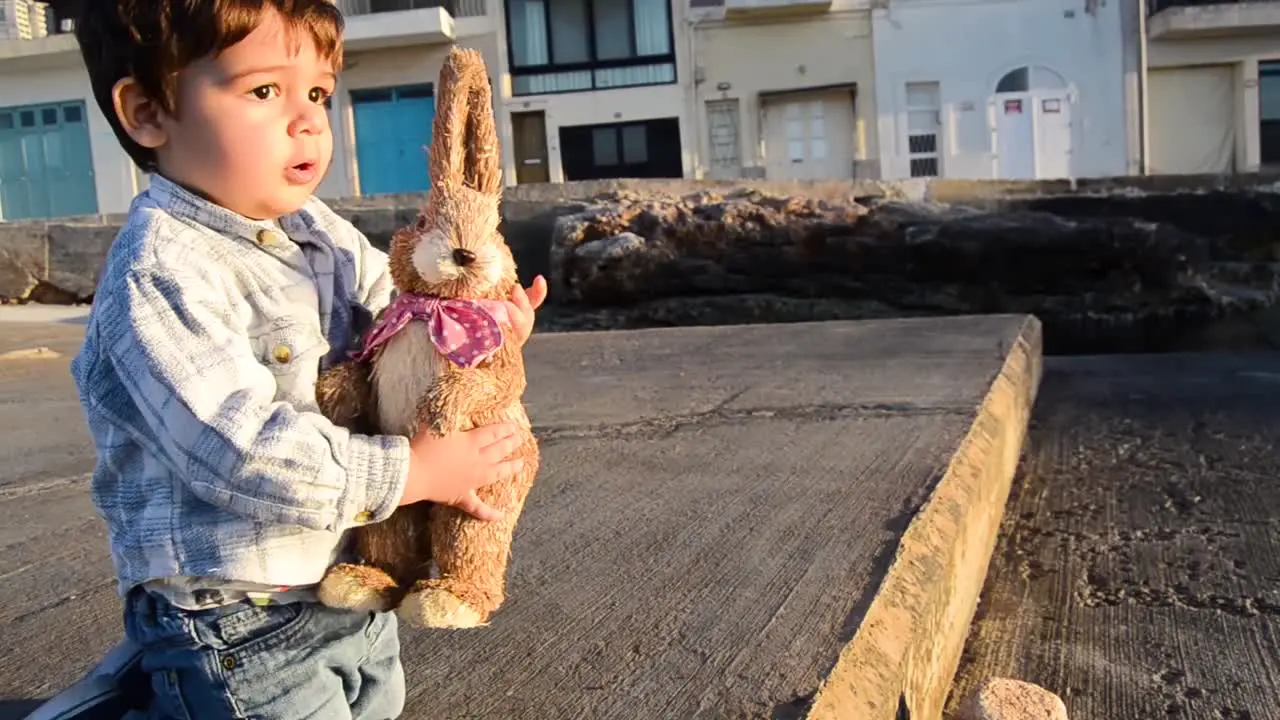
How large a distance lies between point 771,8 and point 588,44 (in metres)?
3.64

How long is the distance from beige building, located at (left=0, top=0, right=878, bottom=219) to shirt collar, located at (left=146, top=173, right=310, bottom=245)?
1961 cm

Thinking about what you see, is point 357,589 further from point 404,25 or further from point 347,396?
point 404,25

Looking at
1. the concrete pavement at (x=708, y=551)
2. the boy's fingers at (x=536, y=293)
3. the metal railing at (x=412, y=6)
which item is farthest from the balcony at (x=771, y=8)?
the boy's fingers at (x=536, y=293)

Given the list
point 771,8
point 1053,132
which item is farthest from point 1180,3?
point 771,8

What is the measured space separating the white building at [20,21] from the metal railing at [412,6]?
6.17 meters

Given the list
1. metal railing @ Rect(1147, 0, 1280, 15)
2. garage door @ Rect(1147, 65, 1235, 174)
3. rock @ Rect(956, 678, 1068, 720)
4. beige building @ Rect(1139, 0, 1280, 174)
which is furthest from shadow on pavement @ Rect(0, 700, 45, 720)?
metal railing @ Rect(1147, 0, 1280, 15)

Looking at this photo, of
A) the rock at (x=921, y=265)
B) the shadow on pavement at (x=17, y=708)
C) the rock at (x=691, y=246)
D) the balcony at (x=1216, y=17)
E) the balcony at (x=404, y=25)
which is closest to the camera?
the shadow on pavement at (x=17, y=708)

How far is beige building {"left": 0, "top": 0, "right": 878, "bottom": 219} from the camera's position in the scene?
21000mm

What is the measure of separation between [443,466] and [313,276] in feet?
1.14

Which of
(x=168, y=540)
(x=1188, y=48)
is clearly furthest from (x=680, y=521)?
(x=1188, y=48)

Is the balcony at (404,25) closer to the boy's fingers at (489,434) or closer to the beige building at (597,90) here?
the beige building at (597,90)

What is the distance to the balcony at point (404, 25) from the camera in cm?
2089

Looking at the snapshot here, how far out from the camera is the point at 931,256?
8.73 meters

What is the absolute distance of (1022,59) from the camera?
2045 cm
